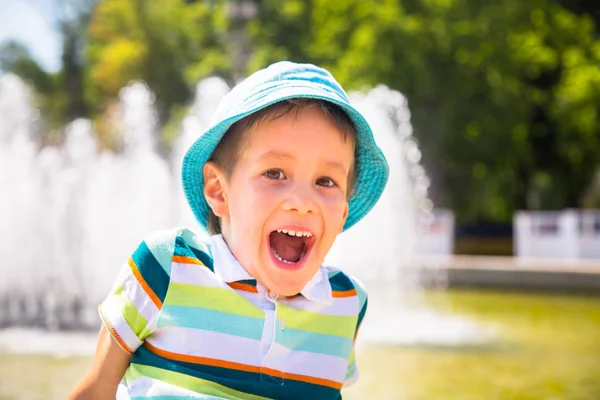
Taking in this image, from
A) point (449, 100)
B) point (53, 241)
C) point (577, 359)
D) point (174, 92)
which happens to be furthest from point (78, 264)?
point (174, 92)

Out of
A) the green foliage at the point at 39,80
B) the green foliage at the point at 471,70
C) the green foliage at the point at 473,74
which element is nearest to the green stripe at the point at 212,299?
the green foliage at the point at 473,74

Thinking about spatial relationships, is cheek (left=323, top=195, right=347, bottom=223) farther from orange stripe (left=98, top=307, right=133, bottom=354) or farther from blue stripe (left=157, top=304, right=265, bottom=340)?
orange stripe (left=98, top=307, right=133, bottom=354)

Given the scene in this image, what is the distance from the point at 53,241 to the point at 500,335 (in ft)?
17.7

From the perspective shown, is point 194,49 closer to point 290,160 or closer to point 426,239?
point 426,239

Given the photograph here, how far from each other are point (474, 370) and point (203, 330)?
4.46 metres

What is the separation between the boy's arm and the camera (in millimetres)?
1745

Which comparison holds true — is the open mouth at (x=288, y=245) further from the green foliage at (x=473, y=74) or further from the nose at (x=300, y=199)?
the green foliage at (x=473, y=74)

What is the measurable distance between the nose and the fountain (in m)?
5.55

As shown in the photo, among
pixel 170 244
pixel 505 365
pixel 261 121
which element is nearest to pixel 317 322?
pixel 170 244

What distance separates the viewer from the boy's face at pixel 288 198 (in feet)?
5.73

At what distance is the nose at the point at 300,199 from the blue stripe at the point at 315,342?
29 centimetres

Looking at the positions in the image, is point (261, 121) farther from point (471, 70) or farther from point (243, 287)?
point (471, 70)

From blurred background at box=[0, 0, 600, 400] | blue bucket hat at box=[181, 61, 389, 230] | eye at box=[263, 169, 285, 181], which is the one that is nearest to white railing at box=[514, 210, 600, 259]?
blurred background at box=[0, 0, 600, 400]

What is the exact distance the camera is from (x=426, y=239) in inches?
589
